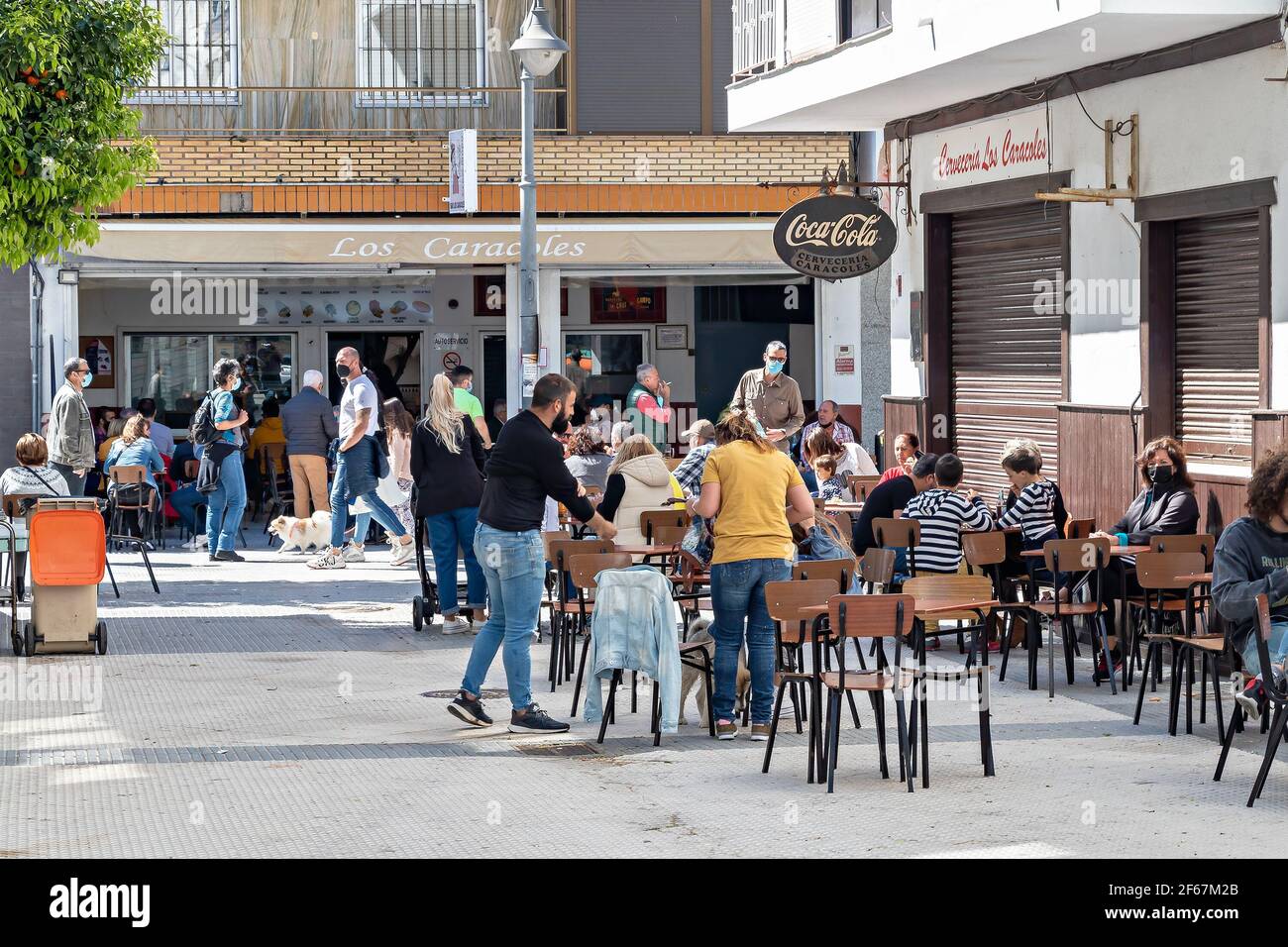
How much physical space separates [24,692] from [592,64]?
46.2ft

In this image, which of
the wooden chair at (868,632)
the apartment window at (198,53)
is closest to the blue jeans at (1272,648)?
the wooden chair at (868,632)

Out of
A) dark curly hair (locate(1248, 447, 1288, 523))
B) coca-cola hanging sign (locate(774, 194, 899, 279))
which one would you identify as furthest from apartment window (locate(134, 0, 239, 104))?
dark curly hair (locate(1248, 447, 1288, 523))

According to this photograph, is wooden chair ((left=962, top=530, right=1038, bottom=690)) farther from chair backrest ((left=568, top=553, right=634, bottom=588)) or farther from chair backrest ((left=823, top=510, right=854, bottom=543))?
chair backrest ((left=568, top=553, right=634, bottom=588))

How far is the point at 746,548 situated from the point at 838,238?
669 cm

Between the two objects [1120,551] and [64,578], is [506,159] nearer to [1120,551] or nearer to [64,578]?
[64,578]

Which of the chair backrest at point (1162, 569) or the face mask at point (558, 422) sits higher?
the face mask at point (558, 422)

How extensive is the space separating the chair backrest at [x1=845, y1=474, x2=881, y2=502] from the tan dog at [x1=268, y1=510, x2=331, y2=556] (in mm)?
5730

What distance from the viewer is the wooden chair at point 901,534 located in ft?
41.7

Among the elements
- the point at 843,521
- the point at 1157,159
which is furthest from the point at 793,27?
the point at 843,521

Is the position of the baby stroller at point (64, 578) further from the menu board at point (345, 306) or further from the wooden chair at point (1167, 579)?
the menu board at point (345, 306)

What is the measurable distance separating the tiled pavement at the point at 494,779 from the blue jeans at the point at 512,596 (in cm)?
40

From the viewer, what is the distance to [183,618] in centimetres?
1487
